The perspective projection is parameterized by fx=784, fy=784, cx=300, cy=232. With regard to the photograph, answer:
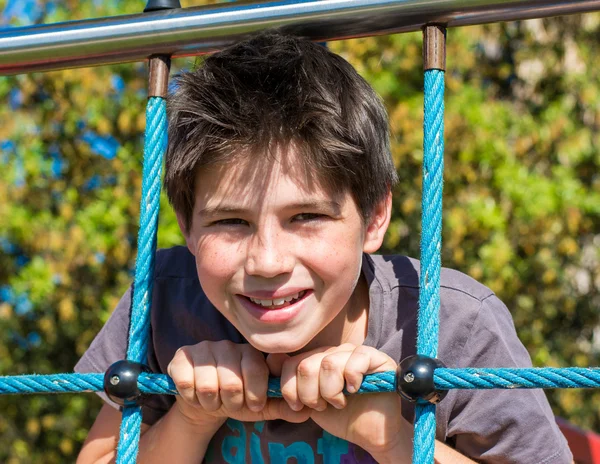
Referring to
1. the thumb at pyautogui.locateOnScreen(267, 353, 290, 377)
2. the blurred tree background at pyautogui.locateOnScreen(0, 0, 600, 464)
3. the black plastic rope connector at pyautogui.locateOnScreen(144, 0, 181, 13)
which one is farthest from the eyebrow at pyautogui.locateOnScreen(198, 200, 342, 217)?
the blurred tree background at pyautogui.locateOnScreen(0, 0, 600, 464)

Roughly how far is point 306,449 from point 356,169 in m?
0.46

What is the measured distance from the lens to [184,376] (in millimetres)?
1091

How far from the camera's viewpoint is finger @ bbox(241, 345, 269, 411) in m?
1.08

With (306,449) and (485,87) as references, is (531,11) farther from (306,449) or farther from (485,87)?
(485,87)

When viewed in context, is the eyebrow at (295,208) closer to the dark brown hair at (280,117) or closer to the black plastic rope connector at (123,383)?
the dark brown hair at (280,117)

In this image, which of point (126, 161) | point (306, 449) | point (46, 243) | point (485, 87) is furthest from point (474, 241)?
point (306, 449)

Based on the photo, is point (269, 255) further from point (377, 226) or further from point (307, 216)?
point (377, 226)

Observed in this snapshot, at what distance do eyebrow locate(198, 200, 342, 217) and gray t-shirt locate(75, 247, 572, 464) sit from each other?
24 centimetres

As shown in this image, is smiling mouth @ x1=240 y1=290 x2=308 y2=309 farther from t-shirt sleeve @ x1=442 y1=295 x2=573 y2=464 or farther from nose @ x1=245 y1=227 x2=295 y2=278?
t-shirt sleeve @ x1=442 y1=295 x2=573 y2=464

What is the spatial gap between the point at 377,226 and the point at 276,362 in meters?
0.27

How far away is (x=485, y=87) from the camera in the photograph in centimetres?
330

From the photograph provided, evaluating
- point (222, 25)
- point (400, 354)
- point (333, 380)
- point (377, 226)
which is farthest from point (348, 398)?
point (222, 25)

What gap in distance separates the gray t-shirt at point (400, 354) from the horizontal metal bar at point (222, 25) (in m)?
0.42

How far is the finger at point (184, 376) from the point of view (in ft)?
3.58
